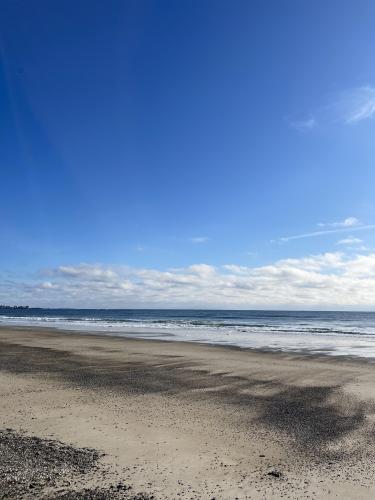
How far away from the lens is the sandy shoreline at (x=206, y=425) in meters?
5.95

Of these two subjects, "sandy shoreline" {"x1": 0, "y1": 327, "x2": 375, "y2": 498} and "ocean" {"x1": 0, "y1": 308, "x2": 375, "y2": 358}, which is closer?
"sandy shoreline" {"x1": 0, "y1": 327, "x2": 375, "y2": 498}

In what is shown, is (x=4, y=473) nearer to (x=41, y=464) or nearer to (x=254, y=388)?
(x=41, y=464)

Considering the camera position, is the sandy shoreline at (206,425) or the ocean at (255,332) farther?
the ocean at (255,332)

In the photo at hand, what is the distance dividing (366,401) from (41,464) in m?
8.85

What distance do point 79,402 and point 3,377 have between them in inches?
189

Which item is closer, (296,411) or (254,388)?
(296,411)

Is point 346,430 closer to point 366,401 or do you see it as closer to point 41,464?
point 366,401

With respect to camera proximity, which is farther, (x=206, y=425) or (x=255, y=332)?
(x=255, y=332)

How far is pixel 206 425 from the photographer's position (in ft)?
28.8

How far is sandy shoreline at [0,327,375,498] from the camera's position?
5953 millimetres

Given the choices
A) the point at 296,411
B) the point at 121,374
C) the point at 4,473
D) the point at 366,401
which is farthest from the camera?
the point at 121,374

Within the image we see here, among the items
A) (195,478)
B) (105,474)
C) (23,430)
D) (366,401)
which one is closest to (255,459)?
(195,478)

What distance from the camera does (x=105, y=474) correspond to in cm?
604

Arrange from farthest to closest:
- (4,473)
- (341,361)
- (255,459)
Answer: (341,361) < (255,459) < (4,473)
